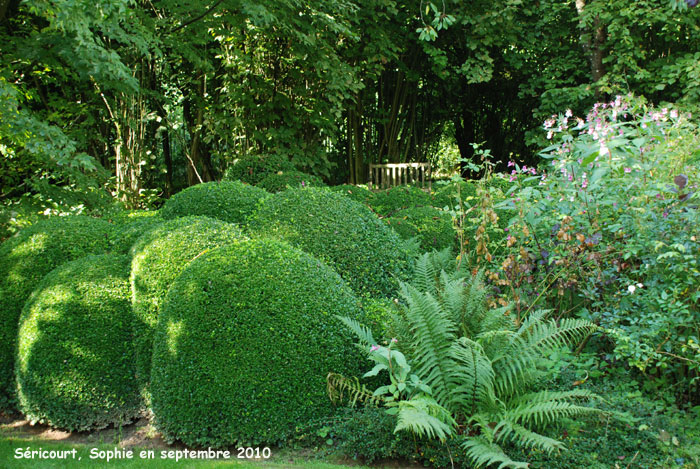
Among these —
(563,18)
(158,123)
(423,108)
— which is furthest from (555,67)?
(158,123)

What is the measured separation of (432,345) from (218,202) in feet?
8.48

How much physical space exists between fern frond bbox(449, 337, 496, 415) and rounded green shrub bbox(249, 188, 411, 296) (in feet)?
3.89

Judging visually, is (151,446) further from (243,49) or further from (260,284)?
(243,49)

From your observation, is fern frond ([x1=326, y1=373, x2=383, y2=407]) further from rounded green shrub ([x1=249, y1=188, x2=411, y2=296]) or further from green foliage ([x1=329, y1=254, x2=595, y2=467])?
rounded green shrub ([x1=249, y1=188, x2=411, y2=296])

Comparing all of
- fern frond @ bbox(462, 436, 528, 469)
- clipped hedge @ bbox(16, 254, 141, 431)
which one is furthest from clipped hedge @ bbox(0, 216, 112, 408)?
fern frond @ bbox(462, 436, 528, 469)

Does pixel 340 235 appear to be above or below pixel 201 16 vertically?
below

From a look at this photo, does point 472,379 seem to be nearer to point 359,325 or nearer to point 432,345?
point 432,345

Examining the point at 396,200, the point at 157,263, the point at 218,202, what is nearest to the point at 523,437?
the point at 157,263

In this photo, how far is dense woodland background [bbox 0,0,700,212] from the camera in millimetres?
7715

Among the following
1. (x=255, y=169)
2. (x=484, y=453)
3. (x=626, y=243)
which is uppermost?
(x=255, y=169)

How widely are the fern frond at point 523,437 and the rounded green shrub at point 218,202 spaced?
2796mm

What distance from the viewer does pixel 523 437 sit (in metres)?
2.79

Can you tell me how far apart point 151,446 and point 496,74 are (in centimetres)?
1326

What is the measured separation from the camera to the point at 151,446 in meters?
3.30
